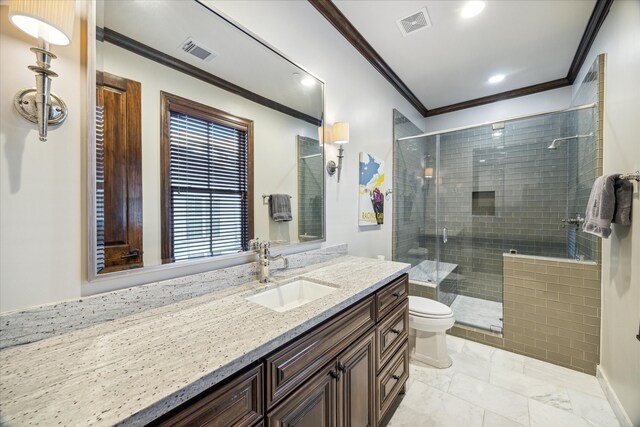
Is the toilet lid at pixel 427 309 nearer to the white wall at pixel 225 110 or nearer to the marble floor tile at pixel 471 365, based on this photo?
the marble floor tile at pixel 471 365

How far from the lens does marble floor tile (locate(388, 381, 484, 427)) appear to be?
1520 mm

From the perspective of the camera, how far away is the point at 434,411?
1602 millimetres

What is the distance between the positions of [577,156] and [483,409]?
2.49 meters

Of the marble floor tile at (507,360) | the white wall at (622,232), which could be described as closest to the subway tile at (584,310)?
the white wall at (622,232)

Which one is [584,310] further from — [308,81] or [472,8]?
[308,81]

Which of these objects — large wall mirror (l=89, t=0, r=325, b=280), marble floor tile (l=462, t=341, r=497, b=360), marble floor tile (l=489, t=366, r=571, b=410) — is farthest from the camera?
marble floor tile (l=462, t=341, r=497, b=360)

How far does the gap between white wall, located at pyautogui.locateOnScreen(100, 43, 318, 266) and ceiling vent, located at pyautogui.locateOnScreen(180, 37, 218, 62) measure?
0.39 feet

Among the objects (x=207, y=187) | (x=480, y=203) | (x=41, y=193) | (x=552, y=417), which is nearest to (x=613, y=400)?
(x=552, y=417)

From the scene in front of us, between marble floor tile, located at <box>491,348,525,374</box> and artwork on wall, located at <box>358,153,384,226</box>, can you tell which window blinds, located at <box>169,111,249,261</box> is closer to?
artwork on wall, located at <box>358,153,384,226</box>

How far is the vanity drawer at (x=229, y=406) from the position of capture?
0.60 metres

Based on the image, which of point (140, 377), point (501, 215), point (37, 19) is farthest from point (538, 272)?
point (37, 19)

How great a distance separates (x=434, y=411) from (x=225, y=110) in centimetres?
217

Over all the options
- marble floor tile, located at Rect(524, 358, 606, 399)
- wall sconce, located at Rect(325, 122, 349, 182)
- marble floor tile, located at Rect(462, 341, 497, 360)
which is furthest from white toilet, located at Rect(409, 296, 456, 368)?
wall sconce, located at Rect(325, 122, 349, 182)

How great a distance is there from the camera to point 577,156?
247 cm
